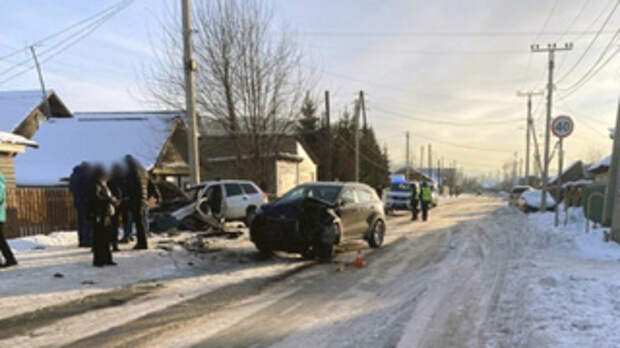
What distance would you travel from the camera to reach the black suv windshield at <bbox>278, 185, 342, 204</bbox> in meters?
9.89

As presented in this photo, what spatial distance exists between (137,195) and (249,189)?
6678 mm

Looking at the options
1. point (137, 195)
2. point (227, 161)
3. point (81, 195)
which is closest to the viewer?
point (81, 195)

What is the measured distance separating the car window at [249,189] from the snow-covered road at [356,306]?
6.14 m

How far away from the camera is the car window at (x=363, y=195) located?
10.9m

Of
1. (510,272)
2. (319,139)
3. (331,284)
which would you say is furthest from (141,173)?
(319,139)

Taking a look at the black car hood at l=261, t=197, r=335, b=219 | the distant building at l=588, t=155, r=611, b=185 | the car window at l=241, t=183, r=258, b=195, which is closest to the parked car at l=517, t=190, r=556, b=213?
the distant building at l=588, t=155, r=611, b=185

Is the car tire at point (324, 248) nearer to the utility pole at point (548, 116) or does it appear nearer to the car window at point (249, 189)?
the car window at point (249, 189)

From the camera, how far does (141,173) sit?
9156 millimetres

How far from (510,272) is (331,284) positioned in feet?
10.5

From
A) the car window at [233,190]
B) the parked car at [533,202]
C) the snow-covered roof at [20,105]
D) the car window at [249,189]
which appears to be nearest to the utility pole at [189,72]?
the car window at [233,190]

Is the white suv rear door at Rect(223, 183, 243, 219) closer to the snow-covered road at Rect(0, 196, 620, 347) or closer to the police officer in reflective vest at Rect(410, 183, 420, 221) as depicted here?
the snow-covered road at Rect(0, 196, 620, 347)

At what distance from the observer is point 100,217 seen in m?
7.52

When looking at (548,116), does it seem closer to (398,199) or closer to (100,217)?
(398,199)

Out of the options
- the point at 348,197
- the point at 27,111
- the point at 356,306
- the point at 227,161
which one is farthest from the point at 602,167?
the point at 27,111
